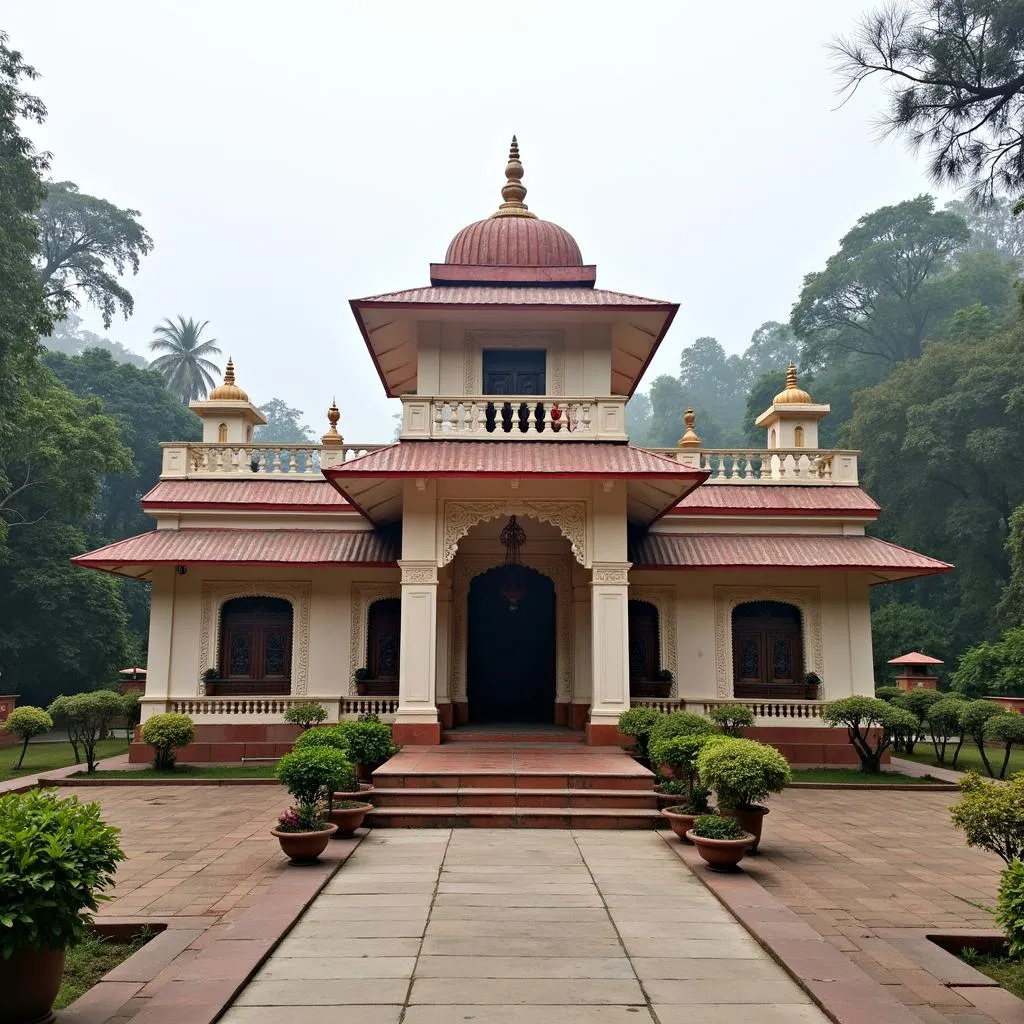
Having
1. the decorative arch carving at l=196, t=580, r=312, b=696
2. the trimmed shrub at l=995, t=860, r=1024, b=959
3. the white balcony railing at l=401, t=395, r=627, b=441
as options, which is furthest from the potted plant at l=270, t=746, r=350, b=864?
the decorative arch carving at l=196, t=580, r=312, b=696

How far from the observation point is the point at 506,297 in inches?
613

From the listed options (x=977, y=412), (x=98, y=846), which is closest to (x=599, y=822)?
(x=98, y=846)

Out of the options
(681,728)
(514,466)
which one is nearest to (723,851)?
(681,728)

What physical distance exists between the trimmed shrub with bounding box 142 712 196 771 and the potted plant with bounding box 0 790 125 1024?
995 centimetres

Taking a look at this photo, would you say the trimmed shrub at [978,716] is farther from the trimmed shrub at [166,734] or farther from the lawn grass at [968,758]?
the trimmed shrub at [166,734]

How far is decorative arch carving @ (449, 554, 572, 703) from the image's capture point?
16219 millimetres

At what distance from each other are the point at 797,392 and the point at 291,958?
16618 millimetres

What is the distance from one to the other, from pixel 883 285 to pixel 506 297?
38337 millimetres

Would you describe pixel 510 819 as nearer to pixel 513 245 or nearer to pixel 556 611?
pixel 556 611

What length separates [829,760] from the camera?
15523 millimetres

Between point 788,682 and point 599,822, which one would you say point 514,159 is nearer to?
point 788,682

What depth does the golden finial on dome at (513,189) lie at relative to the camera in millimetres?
18453

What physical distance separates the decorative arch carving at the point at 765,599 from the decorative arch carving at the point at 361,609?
19.2 ft

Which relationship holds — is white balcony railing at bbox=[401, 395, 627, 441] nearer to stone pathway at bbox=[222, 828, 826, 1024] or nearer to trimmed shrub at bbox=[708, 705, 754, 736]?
trimmed shrub at bbox=[708, 705, 754, 736]
